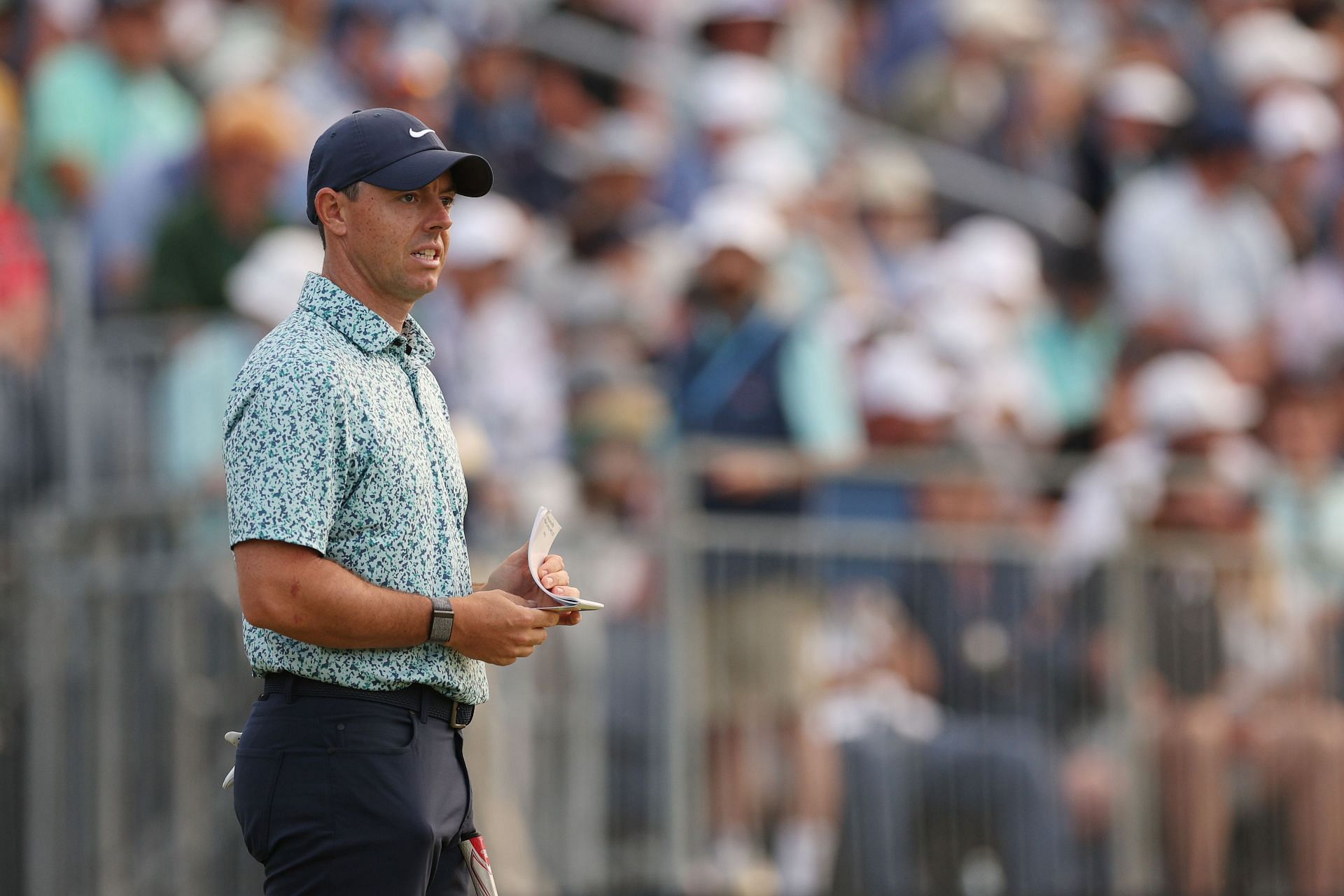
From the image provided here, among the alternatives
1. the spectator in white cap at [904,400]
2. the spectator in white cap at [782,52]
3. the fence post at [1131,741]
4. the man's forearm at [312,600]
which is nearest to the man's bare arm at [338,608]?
the man's forearm at [312,600]

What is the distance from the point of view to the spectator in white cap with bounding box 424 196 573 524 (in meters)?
8.92

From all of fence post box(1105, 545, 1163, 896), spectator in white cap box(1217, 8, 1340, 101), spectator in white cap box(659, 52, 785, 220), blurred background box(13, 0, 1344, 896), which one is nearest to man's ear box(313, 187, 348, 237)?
blurred background box(13, 0, 1344, 896)

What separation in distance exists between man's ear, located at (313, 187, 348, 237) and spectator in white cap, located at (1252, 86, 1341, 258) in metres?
9.44

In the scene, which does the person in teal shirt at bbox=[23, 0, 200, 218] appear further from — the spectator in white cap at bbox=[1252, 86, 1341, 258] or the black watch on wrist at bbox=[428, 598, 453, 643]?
the spectator in white cap at bbox=[1252, 86, 1341, 258]

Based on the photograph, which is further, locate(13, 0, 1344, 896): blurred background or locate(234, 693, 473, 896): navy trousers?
locate(13, 0, 1344, 896): blurred background

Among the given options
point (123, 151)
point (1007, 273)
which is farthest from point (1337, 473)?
point (123, 151)

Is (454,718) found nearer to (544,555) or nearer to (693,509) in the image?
(544,555)

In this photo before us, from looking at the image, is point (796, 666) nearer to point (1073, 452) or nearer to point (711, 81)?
point (1073, 452)

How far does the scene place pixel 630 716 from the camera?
8.71 metres

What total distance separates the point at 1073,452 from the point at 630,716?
2924mm

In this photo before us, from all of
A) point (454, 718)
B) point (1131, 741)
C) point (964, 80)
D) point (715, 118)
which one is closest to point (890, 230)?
point (715, 118)

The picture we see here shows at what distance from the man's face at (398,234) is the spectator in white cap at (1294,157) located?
9.36 m

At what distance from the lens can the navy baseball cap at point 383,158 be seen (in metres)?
4.10

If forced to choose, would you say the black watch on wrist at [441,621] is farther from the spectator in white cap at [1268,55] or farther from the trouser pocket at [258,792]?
the spectator in white cap at [1268,55]
